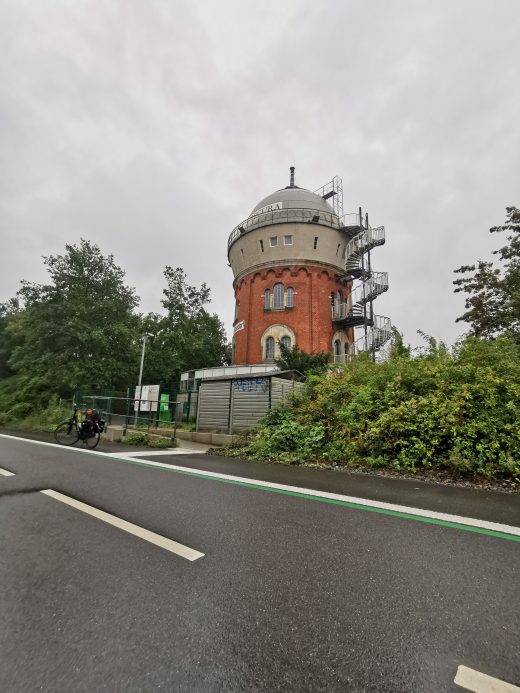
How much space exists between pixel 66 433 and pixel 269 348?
17.5 m

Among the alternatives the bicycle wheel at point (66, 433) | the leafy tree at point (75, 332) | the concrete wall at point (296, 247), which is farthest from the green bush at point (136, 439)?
the concrete wall at point (296, 247)

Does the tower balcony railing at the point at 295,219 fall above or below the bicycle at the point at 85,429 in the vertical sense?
above

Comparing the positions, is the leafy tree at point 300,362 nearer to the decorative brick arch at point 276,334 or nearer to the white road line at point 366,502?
the decorative brick arch at point 276,334

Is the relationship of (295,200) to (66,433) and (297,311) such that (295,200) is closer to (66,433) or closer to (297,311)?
(297,311)

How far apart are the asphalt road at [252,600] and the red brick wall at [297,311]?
75.0 feet

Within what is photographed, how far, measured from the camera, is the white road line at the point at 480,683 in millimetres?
1443

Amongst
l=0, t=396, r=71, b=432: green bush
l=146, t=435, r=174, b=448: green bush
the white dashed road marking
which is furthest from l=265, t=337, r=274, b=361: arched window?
the white dashed road marking

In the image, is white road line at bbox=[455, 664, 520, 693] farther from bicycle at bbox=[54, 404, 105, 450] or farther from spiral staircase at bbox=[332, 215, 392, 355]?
spiral staircase at bbox=[332, 215, 392, 355]

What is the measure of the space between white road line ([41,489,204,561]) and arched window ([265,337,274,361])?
888 inches

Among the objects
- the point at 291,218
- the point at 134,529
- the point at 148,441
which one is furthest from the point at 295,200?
the point at 134,529

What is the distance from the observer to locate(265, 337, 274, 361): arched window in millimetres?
26781

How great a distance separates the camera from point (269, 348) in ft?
88.9

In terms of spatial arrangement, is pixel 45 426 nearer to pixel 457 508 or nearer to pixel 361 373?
pixel 361 373

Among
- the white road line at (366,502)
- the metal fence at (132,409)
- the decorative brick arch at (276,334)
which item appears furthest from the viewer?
the decorative brick arch at (276,334)
